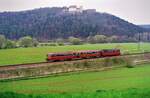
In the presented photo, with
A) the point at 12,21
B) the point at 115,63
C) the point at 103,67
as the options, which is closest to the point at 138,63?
the point at 115,63

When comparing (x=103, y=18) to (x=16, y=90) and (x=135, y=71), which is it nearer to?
(x=135, y=71)

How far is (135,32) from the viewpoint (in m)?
65.3

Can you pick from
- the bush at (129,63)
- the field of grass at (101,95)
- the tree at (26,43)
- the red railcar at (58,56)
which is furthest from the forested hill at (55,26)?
the field of grass at (101,95)

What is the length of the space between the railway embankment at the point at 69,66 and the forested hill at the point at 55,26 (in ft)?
86.1

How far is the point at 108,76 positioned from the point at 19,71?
17.6ft

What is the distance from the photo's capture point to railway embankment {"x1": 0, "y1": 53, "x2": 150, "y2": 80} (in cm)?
1916

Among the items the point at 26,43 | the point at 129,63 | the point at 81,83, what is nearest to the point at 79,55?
the point at 129,63

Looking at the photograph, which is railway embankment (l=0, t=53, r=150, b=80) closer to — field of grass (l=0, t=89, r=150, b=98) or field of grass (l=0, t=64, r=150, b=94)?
field of grass (l=0, t=64, r=150, b=94)

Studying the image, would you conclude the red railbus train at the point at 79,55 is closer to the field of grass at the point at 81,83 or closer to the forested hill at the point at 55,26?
the field of grass at the point at 81,83

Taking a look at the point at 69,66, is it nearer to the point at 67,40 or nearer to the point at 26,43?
the point at 26,43

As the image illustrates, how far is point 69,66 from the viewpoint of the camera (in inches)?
886

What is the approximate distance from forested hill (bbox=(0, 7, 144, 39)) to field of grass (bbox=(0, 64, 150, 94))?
100 feet

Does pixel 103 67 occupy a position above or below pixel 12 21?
below

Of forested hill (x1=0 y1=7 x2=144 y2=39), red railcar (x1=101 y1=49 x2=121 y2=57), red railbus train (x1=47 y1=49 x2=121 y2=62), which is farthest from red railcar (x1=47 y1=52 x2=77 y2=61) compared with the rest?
forested hill (x1=0 y1=7 x2=144 y2=39)
